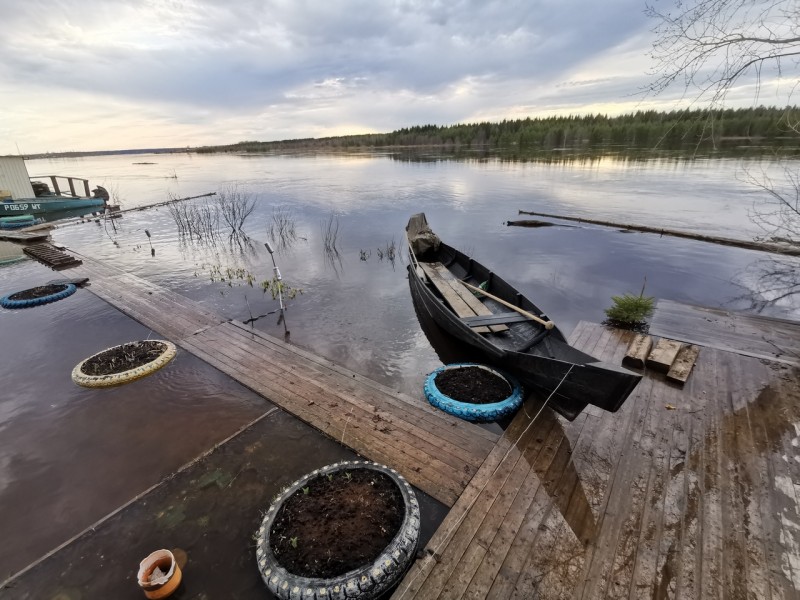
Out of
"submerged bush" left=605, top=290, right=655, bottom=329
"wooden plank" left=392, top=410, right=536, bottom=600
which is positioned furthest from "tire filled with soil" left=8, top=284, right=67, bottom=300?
"submerged bush" left=605, top=290, right=655, bottom=329

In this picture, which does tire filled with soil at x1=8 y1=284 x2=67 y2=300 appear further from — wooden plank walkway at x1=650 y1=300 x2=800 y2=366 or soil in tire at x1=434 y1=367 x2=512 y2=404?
wooden plank walkway at x1=650 y1=300 x2=800 y2=366

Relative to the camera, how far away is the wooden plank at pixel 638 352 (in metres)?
6.04

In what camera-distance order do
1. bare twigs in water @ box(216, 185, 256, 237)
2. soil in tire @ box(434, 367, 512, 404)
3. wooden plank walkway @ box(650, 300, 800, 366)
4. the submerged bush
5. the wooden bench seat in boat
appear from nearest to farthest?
soil in tire @ box(434, 367, 512, 404) < wooden plank walkway @ box(650, 300, 800, 366) < the wooden bench seat in boat < the submerged bush < bare twigs in water @ box(216, 185, 256, 237)

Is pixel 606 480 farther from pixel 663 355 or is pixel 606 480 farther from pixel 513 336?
pixel 513 336

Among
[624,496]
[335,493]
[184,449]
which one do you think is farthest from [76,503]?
[624,496]

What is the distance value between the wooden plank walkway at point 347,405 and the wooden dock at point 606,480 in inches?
1.0

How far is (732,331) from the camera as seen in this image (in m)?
7.25

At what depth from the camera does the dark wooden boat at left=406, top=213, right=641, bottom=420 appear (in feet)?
14.5

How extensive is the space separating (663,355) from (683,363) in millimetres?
293

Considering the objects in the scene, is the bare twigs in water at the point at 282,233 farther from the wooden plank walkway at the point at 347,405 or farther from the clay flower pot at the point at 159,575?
the clay flower pot at the point at 159,575

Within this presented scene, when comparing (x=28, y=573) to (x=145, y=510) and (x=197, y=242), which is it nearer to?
(x=145, y=510)

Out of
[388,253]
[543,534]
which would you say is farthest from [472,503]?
[388,253]

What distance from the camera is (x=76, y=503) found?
13.7 feet

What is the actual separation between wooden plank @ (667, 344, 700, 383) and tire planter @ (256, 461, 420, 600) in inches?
190
